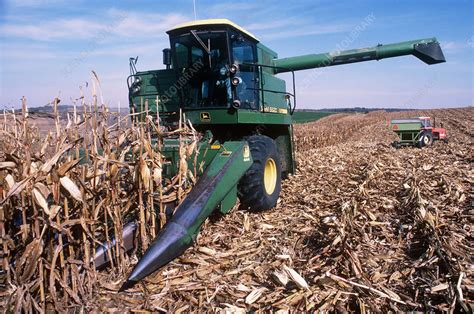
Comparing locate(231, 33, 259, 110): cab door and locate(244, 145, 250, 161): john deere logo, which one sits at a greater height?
locate(231, 33, 259, 110): cab door

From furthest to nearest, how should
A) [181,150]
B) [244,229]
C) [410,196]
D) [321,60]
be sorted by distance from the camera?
[321,60] → [410,196] → [244,229] → [181,150]

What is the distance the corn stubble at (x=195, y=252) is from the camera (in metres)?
2.47

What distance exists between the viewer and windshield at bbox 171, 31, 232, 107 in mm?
5047

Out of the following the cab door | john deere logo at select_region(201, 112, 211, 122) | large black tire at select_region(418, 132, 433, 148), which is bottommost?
large black tire at select_region(418, 132, 433, 148)

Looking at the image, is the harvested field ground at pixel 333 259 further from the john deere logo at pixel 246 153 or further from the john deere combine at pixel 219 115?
the john deere logo at pixel 246 153

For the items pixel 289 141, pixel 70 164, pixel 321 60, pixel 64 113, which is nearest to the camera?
pixel 70 164

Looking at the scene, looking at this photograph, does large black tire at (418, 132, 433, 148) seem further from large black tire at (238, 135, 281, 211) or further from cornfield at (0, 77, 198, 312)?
cornfield at (0, 77, 198, 312)

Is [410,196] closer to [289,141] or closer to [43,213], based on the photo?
[289,141]

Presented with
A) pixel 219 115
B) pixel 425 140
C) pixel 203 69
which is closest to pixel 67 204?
pixel 219 115

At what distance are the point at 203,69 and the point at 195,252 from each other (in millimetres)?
2895

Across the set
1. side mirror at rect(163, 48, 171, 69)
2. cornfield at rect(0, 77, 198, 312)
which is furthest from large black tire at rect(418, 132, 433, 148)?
cornfield at rect(0, 77, 198, 312)

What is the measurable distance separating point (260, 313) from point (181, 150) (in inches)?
61.5

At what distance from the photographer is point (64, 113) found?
3.15 metres

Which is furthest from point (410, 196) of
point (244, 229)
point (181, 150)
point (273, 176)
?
point (181, 150)
